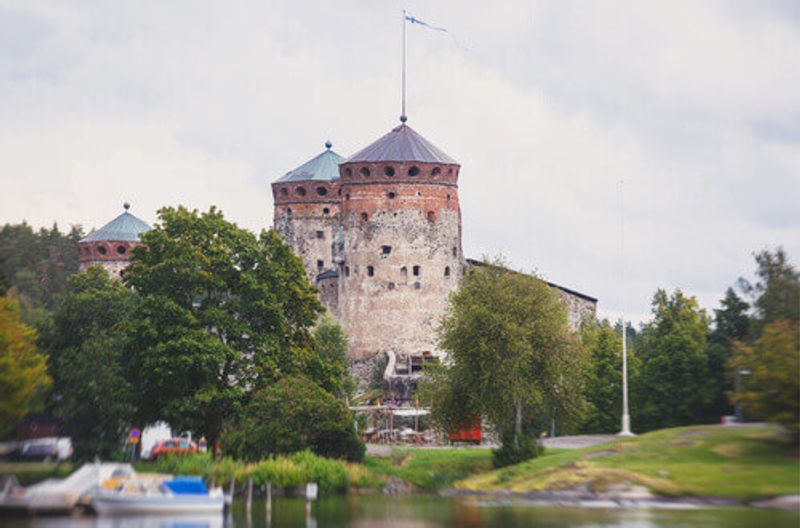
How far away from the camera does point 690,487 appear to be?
50.8m

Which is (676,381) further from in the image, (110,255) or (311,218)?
(110,255)

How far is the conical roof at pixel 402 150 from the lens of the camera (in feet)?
327

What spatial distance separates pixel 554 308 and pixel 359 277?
34647 millimetres

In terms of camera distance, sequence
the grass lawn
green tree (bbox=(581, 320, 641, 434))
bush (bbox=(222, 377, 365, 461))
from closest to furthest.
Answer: the grass lawn
bush (bbox=(222, 377, 365, 461))
green tree (bbox=(581, 320, 641, 434))

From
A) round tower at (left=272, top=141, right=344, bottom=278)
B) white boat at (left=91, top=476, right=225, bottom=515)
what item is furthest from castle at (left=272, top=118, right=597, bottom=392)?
white boat at (left=91, top=476, right=225, bottom=515)

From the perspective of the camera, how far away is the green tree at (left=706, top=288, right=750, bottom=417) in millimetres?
68188

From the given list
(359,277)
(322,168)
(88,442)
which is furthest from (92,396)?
(322,168)

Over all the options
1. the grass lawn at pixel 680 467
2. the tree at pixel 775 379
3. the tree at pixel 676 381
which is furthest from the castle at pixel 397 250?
the tree at pixel 775 379

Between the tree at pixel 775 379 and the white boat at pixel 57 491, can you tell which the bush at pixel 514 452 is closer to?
the tree at pixel 775 379

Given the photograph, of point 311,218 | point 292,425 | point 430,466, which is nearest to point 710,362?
point 430,466

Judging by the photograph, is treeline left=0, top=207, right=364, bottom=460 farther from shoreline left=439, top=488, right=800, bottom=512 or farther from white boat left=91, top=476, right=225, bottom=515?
shoreline left=439, top=488, right=800, bottom=512

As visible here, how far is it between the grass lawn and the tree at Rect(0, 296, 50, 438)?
58.9 feet

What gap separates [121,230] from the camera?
11781 centimetres

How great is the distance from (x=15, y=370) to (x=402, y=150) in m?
49.0
